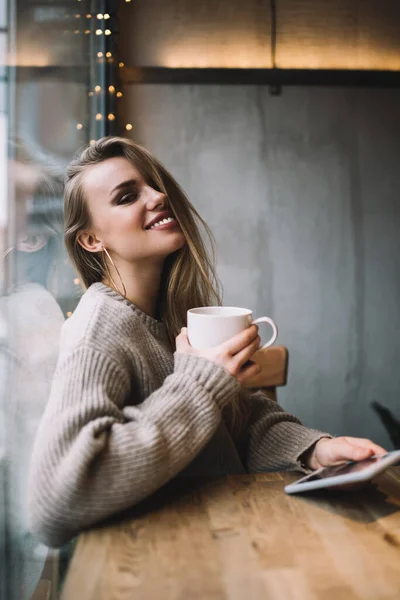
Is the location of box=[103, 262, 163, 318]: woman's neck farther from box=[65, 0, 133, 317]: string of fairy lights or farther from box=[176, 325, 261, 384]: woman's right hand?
box=[65, 0, 133, 317]: string of fairy lights

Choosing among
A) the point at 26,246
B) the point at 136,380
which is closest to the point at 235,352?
the point at 136,380

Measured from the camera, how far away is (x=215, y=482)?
2.81 feet

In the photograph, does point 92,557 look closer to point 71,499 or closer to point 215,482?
point 71,499

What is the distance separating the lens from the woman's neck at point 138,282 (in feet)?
3.42

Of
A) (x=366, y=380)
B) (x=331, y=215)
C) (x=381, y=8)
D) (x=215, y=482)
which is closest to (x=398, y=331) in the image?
(x=366, y=380)

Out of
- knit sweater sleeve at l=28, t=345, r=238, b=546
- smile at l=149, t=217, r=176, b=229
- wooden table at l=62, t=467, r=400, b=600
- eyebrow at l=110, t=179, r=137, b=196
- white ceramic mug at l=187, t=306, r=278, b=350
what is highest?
eyebrow at l=110, t=179, r=137, b=196

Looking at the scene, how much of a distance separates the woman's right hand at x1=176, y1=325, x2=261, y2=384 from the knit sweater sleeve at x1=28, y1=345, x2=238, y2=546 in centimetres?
1

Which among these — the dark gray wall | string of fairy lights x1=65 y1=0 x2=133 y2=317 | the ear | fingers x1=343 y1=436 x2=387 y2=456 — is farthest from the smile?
the dark gray wall

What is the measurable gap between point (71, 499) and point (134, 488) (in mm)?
76

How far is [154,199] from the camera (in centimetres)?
101

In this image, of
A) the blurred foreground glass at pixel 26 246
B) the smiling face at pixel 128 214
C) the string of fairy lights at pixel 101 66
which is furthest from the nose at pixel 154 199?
the string of fairy lights at pixel 101 66

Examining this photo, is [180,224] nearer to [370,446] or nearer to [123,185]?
[123,185]

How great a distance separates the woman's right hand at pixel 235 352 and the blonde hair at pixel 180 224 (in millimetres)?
283

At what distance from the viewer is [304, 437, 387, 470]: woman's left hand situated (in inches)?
32.4
